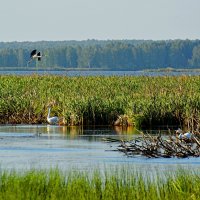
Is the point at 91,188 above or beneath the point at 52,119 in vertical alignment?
above

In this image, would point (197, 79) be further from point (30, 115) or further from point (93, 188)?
point (93, 188)

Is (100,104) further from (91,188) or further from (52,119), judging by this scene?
(91,188)

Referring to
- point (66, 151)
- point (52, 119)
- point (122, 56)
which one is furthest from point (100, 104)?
point (122, 56)

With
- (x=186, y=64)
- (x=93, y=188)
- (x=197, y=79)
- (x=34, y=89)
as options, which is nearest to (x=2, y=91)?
(x=34, y=89)

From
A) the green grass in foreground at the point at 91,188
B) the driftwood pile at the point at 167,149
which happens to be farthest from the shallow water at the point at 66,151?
the green grass in foreground at the point at 91,188

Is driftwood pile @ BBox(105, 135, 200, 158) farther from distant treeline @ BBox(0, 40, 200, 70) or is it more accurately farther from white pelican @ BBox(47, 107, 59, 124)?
distant treeline @ BBox(0, 40, 200, 70)

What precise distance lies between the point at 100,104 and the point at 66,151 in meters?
9.19

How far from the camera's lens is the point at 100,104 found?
3419 centimetres

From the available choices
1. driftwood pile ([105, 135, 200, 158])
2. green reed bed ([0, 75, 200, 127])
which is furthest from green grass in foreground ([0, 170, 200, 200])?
green reed bed ([0, 75, 200, 127])

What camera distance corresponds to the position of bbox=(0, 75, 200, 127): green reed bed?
109 ft

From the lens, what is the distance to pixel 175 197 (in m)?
14.1

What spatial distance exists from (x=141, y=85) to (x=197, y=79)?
3.22 metres

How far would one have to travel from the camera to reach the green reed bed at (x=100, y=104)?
33.1 meters

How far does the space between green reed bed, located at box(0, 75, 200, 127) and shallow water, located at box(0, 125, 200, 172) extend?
1.21 m
